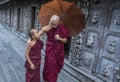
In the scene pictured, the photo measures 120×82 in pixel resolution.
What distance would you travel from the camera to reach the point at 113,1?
5.38 metres

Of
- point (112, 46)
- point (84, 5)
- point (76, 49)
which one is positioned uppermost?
point (84, 5)

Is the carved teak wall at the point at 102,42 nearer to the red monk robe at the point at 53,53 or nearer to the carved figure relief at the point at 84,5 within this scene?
the carved figure relief at the point at 84,5

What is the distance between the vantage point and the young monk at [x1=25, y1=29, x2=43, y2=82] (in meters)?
4.70

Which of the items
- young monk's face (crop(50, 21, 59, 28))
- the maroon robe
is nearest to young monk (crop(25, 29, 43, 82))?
the maroon robe

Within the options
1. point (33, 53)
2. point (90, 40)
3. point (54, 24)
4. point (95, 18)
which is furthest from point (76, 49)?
point (54, 24)

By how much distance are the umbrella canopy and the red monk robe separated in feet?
1.03

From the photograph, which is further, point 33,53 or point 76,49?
point 76,49

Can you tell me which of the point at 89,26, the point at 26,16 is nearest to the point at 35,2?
the point at 26,16

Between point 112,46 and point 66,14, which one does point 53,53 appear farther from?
point 112,46

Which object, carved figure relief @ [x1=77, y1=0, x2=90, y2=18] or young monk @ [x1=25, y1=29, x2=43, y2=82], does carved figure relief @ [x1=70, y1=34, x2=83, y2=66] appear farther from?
young monk @ [x1=25, y1=29, x2=43, y2=82]

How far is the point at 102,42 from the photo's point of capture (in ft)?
18.7

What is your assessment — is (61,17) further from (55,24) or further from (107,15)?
(107,15)

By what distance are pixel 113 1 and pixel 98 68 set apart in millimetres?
1827

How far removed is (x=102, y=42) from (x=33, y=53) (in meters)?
1.94
